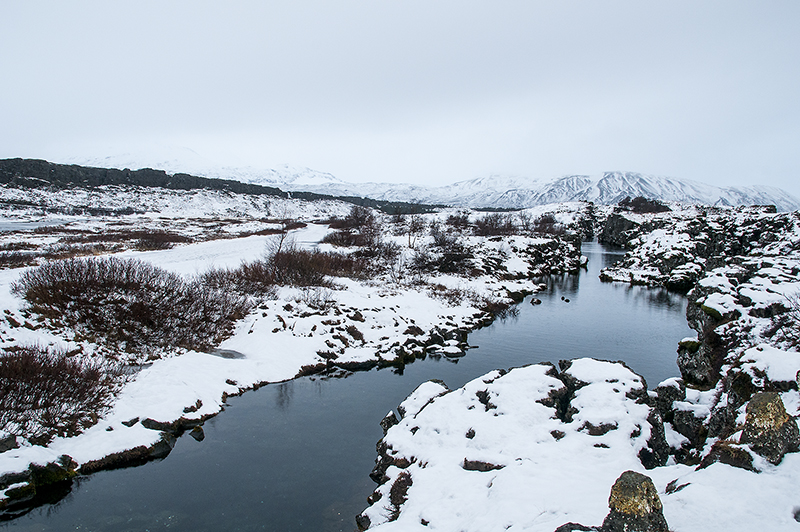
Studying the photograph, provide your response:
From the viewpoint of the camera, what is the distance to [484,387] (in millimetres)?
12500

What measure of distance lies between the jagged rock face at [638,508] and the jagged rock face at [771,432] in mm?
2634

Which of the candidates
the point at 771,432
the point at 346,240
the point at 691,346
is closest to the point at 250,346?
the point at 771,432

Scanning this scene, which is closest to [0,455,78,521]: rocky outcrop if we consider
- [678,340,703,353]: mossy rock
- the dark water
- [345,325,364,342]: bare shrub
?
the dark water

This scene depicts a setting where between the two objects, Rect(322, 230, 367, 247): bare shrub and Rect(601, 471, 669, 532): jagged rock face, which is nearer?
Rect(601, 471, 669, 532): jagged rock face

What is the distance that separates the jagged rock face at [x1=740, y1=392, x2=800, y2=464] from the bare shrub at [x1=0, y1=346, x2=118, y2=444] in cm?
1604

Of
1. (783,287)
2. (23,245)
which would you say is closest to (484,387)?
(783,287)

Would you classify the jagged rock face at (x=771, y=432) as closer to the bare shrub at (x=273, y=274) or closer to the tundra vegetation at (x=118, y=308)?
the tundra vegetation at (x=118, y=308)

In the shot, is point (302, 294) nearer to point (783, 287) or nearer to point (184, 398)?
point (184, 398)

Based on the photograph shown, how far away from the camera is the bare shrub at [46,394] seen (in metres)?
10.8

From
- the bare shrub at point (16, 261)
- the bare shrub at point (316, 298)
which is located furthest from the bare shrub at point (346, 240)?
the bare shrub at point (16, 261)

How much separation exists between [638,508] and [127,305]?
20.4 meters

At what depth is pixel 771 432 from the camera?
6.04 metres

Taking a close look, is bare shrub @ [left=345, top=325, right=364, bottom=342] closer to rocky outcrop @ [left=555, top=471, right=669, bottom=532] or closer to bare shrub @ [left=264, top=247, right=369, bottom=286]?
bare shrub @ [left=264, top=247, right=369, bottom=286]

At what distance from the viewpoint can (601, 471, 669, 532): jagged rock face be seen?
4702mm
